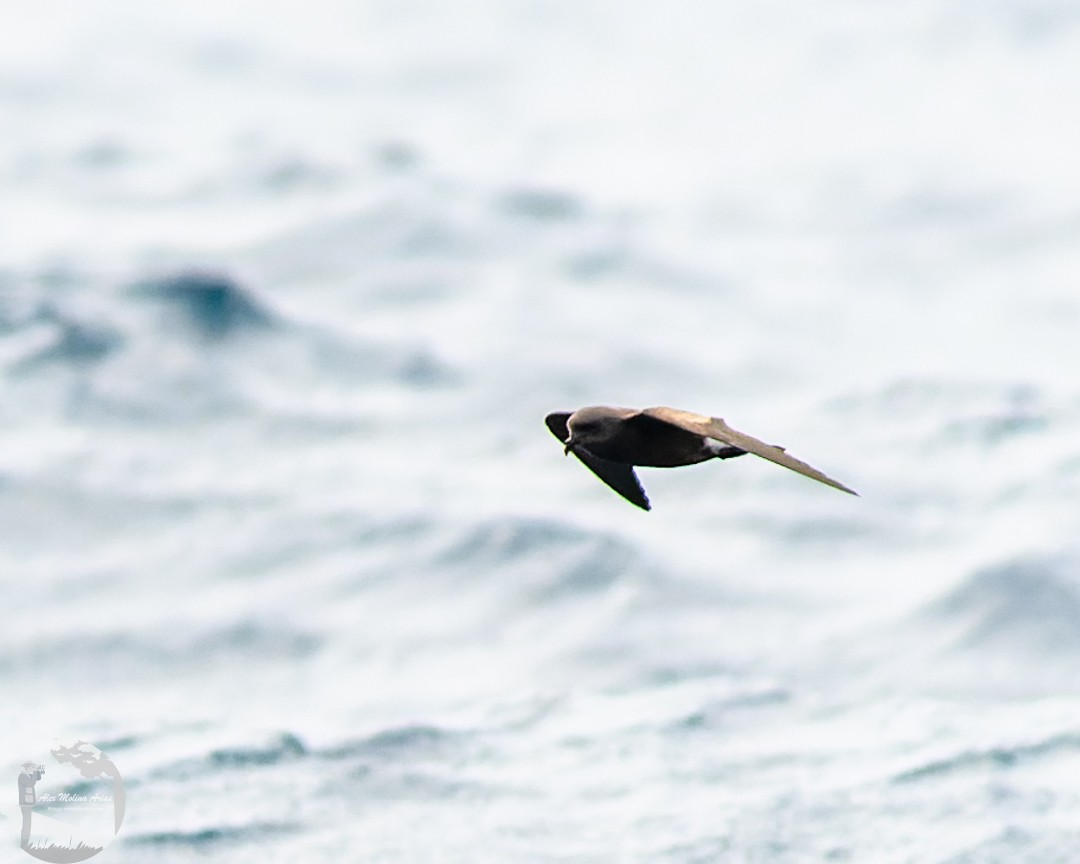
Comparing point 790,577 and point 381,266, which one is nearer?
point 790,577

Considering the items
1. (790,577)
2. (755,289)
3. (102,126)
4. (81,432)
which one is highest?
(102,126)

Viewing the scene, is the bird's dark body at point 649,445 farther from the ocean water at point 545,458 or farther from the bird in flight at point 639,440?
the ocean water at point 545,458

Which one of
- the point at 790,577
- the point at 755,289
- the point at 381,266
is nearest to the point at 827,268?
the point at 755,289

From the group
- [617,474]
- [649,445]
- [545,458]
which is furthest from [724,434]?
[545,458]

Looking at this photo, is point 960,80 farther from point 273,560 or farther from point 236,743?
point 236,743

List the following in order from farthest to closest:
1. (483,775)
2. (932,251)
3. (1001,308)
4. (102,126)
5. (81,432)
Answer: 1. (102,126)
2. (932,251)
3. (1001,308)
4. (81,432)
5. (483,775)

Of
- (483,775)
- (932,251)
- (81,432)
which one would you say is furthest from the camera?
(932,251)
